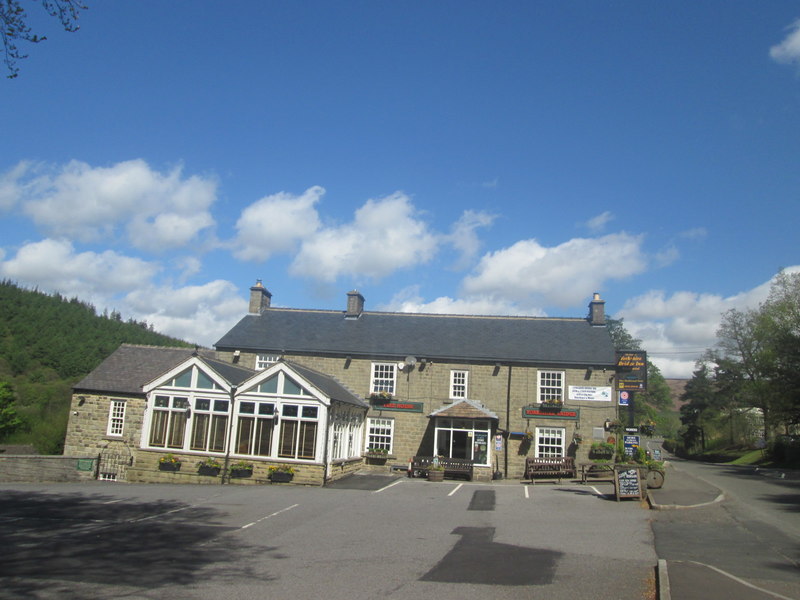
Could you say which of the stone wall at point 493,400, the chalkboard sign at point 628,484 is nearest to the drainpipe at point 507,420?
the stone wall at point 493,400

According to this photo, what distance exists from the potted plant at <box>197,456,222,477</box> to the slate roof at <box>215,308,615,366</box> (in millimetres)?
6541

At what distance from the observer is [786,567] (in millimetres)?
10508

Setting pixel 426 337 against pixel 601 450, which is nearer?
pixel 601 450

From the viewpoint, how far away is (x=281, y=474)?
933 inches

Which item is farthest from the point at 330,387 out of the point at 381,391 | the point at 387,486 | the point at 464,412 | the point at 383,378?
the point at 464,412

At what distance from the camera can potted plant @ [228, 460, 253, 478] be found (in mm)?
24062

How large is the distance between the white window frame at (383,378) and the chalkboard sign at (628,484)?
45.1ft

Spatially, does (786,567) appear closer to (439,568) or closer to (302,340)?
(439,568)

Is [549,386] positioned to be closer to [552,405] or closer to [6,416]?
[552,405]

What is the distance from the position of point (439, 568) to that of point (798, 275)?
125 feet

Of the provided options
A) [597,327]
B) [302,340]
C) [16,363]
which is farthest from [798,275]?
[16,363]

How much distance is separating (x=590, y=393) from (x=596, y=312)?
200 inches

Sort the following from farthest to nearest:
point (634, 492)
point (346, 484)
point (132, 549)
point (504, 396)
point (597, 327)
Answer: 1. point (597, 327)
2. point (504, 396)
3. point (346, 484)
4. point (634, 492)
5. point (132, 549)

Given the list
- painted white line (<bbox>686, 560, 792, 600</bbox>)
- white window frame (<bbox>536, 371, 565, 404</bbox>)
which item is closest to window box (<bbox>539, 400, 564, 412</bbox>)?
white window frame (<bbox>536, 371, 565, 404</bbox>)
